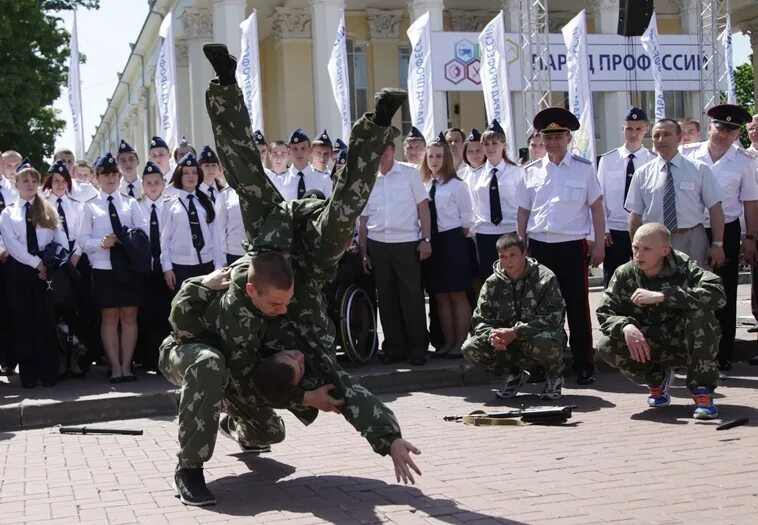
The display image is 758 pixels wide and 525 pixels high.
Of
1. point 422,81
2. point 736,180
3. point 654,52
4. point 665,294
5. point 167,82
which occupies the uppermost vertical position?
point 654,52

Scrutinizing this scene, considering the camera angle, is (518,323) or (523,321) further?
(523,321)

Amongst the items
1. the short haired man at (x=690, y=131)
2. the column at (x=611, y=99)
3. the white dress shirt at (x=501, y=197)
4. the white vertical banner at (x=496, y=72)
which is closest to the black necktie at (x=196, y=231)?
the white dress shirt at (x=501, y=197)

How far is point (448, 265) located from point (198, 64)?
23.4 metres

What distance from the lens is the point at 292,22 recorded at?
33.9 m

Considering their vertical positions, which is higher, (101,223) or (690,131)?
(690,131)

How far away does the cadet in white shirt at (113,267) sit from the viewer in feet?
32.4

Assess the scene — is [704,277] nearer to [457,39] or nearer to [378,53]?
[457,39]

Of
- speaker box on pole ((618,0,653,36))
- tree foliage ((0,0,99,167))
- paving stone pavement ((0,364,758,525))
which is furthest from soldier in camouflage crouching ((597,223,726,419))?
tree foliage ((0,0,99,167))

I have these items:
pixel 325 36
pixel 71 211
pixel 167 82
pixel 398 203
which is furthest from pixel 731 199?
pixel 325 36

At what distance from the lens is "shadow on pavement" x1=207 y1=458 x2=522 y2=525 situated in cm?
→ 525

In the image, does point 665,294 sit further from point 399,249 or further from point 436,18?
point 436,18

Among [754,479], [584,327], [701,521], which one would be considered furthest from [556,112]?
[701,521]

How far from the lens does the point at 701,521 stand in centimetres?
487

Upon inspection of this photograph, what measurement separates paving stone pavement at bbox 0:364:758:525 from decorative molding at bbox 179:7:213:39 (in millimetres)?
26209
